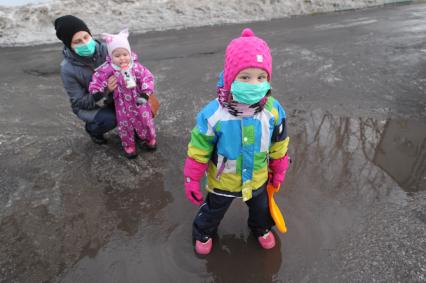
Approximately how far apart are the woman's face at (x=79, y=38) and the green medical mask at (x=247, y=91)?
2.02 metres

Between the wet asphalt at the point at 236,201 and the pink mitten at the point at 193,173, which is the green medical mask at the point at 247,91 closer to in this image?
the pink mitten at the point at 193,173

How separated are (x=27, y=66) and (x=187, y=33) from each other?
3365 millimetres

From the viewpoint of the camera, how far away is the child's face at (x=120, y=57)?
312 centimetres

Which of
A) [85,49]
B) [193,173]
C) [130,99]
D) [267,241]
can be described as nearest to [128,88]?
[130,99]

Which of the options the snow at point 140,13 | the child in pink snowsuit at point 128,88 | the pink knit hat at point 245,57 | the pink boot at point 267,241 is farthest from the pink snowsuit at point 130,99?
the snow at point 140,13

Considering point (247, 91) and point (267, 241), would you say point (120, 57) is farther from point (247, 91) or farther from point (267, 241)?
point (267, 241)

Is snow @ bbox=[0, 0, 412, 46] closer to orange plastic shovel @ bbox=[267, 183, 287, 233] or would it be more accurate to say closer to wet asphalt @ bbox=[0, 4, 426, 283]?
wet asphalt @ bbox=[0, 4, 426, 283]

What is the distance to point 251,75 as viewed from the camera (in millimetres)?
1954

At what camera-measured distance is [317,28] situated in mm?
7637

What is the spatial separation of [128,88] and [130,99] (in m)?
0.16

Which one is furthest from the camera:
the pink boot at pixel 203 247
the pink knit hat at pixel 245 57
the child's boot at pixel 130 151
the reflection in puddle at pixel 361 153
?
the child's boot at pixel 130 151

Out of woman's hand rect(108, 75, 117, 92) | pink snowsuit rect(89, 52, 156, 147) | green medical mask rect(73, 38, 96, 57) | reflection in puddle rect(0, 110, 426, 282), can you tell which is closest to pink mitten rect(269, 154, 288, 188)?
reflection in puddle rect(0, 110, 426, 282)

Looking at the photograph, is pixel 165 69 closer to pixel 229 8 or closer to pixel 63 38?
pixel 63 38

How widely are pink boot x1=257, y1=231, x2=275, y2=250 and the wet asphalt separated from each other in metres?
0.05
